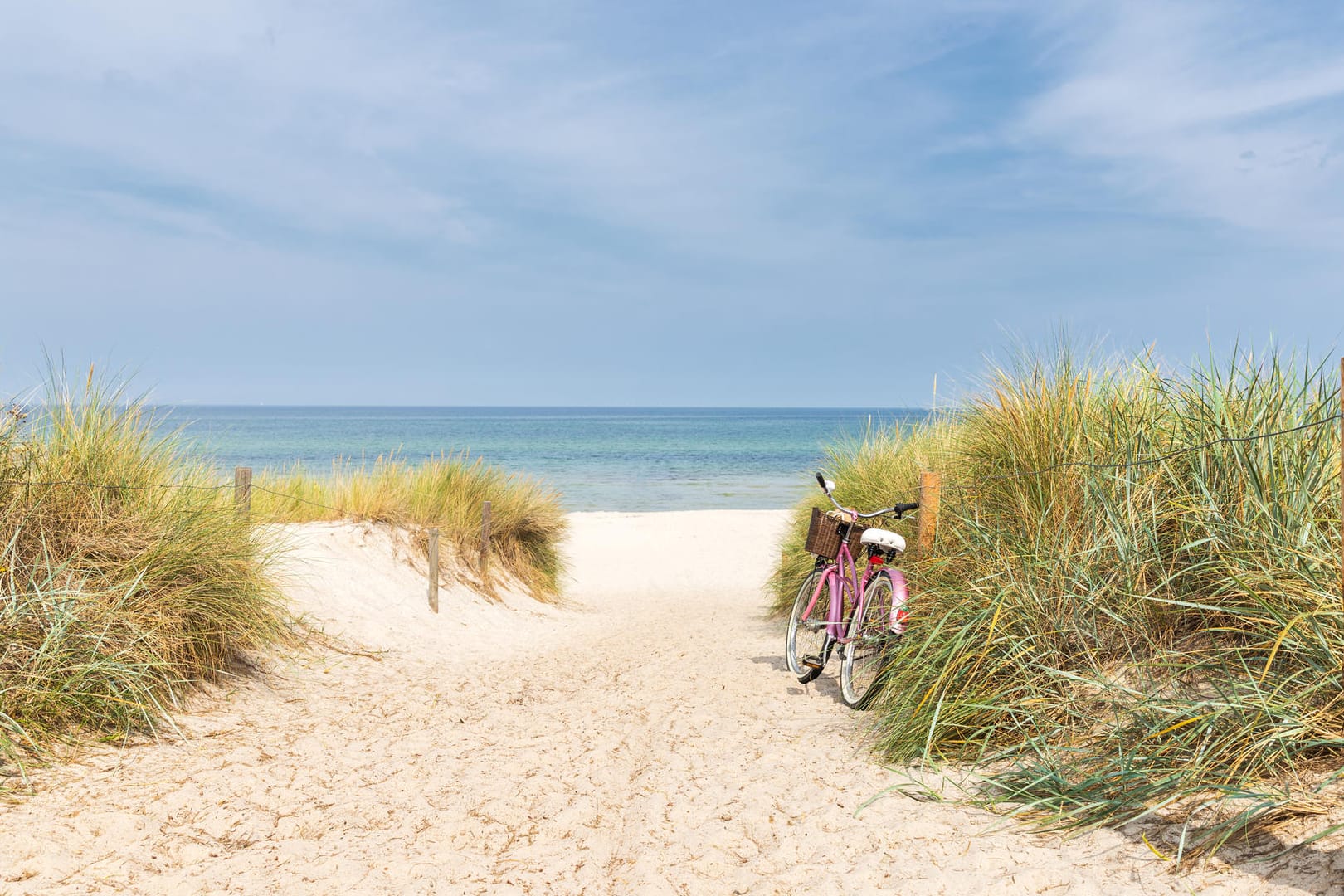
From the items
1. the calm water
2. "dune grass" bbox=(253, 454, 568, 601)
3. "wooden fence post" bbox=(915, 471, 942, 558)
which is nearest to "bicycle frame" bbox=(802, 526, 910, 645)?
"wooden fence post" bbox=(915, 471, 942, 558)

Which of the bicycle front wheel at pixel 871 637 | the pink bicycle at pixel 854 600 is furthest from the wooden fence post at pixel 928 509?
the bicycle front wheel at pixel 871 637

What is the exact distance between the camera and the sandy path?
10.7 feet

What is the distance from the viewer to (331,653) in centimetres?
722

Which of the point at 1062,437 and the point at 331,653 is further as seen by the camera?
the point at 331,653

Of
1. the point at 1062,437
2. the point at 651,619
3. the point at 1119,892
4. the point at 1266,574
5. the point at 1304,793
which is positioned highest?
the point at 1062,437

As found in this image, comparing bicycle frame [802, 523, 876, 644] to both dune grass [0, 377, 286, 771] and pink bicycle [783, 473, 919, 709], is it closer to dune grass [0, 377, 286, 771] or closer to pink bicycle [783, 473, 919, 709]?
pink bicycle [783, 473, 919, 709]

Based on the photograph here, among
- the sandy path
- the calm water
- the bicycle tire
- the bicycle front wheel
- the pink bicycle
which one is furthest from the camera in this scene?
the calm water

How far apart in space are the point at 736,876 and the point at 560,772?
147 cm

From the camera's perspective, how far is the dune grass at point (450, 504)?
10.8 metres

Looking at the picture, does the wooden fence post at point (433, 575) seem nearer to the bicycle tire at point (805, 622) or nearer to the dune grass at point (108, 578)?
the dune grass at point (108, 578)

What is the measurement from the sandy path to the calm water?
10.1ft

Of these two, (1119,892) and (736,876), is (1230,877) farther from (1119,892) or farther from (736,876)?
(736,876)

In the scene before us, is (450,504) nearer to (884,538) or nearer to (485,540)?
(485,540)

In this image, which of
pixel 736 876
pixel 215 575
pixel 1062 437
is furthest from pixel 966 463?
pixel 215 575
